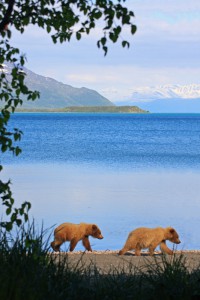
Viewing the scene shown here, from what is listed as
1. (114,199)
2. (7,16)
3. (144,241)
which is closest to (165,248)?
(144,241)

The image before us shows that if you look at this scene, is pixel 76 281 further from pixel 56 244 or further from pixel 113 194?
pixel 113 194

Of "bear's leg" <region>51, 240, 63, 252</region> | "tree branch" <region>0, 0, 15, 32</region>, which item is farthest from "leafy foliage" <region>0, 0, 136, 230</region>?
"bear's leg" <region>51, 240, 63, 252</region>

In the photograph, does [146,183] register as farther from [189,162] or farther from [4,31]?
[4,31]

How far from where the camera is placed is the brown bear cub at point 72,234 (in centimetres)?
1302

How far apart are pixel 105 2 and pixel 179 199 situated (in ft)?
71.9

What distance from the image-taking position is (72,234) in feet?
43.5

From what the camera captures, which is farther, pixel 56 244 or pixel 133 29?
pixel 56 244

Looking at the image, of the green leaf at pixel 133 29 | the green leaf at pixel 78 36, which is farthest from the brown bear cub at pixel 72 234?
the green leaf at pixel 133 29

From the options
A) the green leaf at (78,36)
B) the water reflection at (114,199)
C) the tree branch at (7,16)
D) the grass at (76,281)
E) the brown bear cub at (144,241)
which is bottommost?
the water reflection at (114,199)

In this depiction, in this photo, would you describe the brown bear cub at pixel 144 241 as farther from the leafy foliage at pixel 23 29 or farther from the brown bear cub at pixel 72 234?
the leafy foliage at pixel 23 29

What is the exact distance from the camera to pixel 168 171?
1747 inches

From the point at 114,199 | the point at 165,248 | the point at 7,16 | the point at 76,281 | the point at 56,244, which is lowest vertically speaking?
the point at 114,199

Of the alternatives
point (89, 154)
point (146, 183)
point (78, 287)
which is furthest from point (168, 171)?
point (78, 287)

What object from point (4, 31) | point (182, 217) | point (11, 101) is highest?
point (4, 31)
